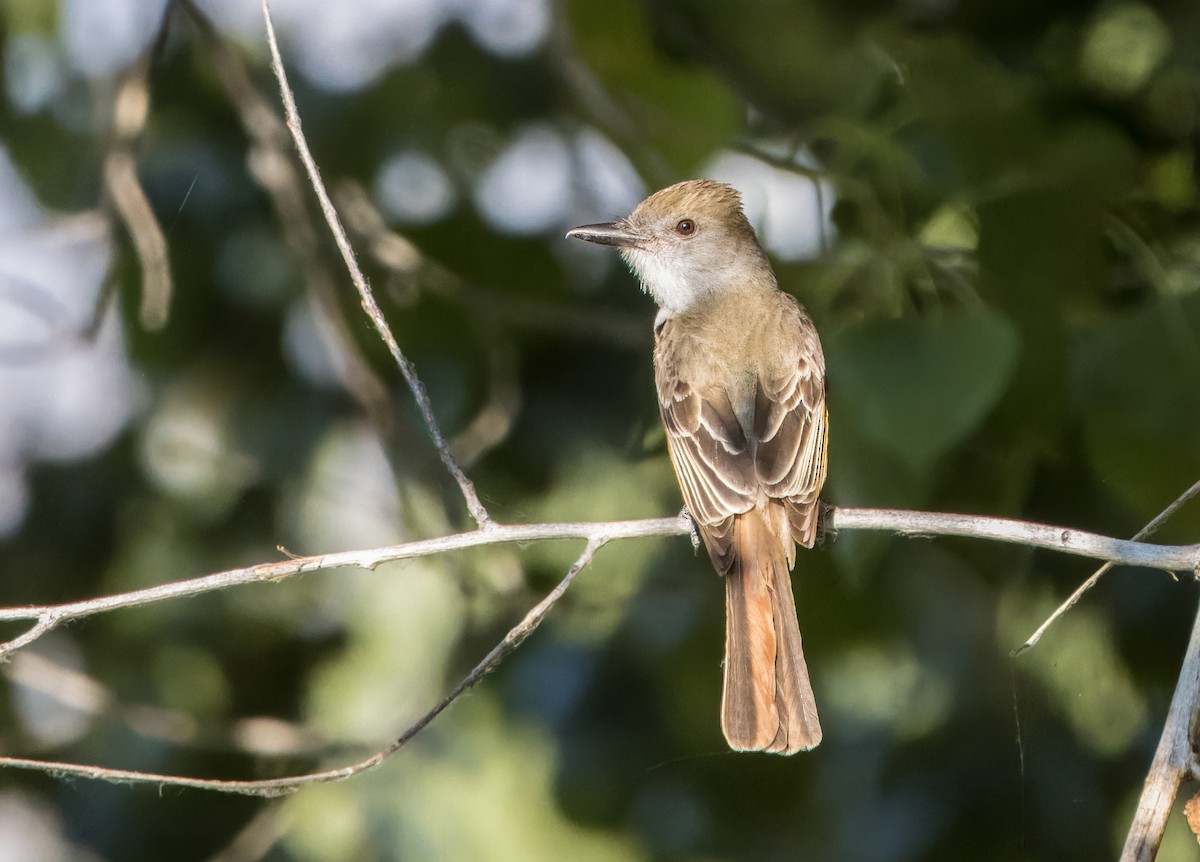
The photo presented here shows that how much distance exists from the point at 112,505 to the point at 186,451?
285 mm

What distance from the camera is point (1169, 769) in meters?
1.87

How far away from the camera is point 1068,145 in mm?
3258

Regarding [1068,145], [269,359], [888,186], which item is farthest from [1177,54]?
[269,359]

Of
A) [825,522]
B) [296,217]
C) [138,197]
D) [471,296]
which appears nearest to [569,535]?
[825,522]

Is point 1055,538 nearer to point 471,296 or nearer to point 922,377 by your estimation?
point 922,377

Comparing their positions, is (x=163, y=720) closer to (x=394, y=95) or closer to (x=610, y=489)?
(x=610, y=489)

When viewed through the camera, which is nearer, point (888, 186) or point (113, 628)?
point (888, 186)

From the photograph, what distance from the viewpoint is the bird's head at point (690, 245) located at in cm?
392

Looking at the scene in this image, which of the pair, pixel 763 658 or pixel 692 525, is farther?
pixel 692 525

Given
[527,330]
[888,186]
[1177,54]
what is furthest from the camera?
[527,330]

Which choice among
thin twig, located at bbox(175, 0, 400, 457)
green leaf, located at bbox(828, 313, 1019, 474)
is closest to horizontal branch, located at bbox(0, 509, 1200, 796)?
green leaf, located at bbox(828, 313, 1019, 474)

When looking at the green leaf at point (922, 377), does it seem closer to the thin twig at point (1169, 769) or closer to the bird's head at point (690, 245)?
the thin twig at point (1169, 769)

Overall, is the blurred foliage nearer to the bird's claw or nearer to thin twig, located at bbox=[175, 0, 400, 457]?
thin twig, located at bbox=[175, 0, 400, 457]

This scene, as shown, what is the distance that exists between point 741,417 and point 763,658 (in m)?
0.76
